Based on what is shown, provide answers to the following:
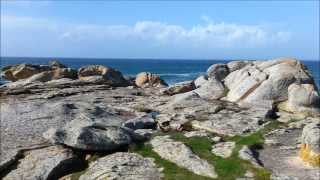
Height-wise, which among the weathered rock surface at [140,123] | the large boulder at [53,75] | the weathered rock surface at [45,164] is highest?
the large boulder at [53,75]

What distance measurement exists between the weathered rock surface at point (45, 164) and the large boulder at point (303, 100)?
20.6m

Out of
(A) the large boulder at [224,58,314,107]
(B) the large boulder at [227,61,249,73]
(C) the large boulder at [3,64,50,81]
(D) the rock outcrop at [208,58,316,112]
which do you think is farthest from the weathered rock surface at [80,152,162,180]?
(C) the large boulder at [3,64,50,81]

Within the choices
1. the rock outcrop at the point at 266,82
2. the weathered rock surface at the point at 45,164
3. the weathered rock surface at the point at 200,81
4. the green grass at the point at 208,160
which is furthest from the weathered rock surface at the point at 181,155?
the weathered rock surface at the point at 200,81

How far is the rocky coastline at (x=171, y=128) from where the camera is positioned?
3347 centimetres

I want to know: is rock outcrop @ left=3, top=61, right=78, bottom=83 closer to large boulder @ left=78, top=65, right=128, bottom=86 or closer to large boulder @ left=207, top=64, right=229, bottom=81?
large boulder @ left=78, top=65, right=128, bottom=86

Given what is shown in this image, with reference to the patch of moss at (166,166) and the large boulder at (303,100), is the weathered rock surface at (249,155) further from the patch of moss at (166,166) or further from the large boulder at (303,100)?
the large boulder at (303,100)

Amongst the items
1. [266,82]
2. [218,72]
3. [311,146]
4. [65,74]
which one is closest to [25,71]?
[65,74]

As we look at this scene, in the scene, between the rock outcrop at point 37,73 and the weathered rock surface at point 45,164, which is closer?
the weathered rock surface at point 45,164

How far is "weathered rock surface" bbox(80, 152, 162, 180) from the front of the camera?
31.7 m

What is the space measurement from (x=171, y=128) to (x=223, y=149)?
6.92m

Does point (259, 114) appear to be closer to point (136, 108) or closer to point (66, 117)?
point (136, 108)

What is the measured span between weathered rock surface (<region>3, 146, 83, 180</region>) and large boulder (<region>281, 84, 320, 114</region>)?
67.6 ft

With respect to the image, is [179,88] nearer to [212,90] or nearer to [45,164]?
[212,90]

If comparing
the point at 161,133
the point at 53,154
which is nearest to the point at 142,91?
the point at 161,133
